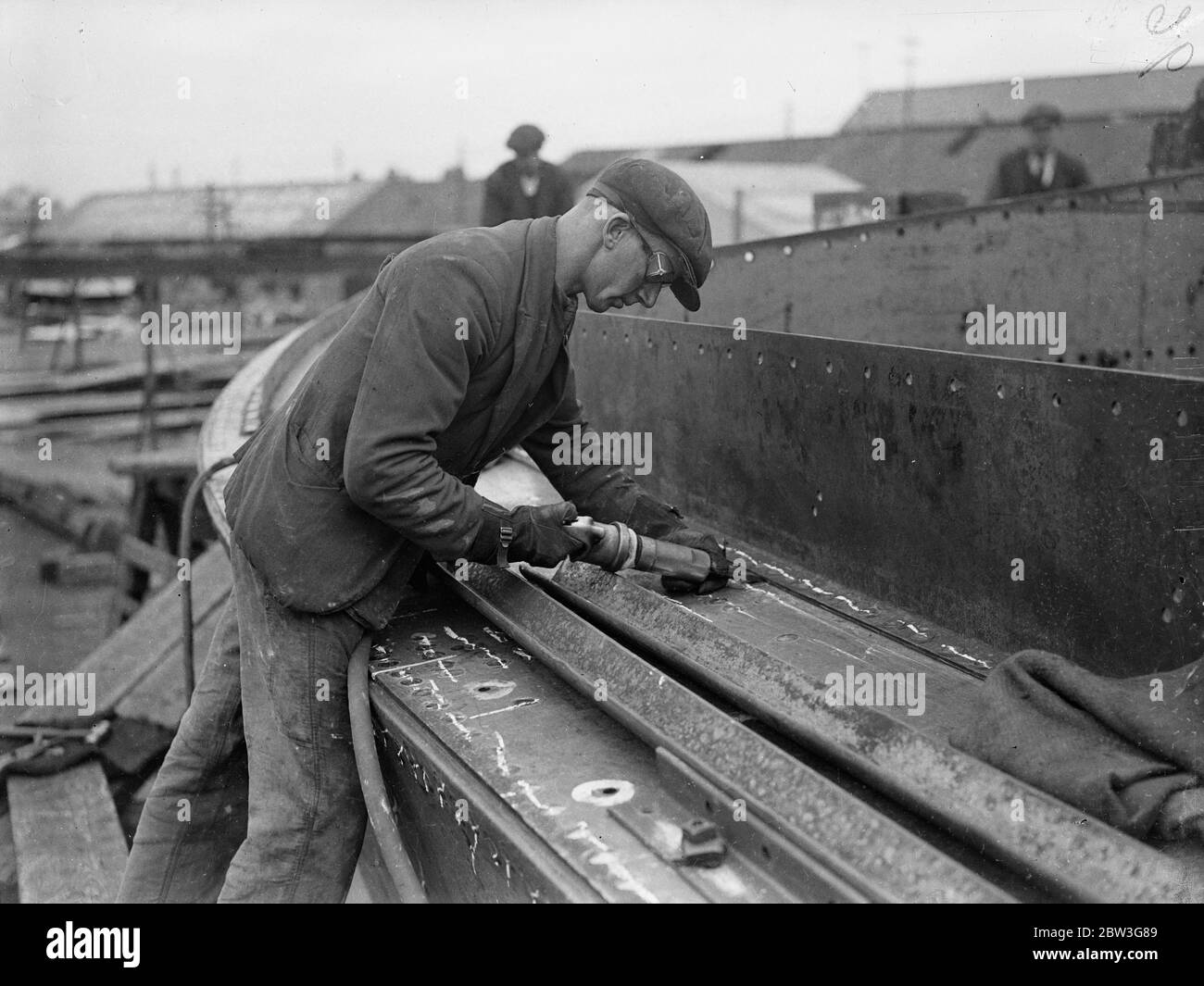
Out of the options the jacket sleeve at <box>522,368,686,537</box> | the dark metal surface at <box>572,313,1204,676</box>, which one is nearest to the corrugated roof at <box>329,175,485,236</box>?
the dark metal surface at <box>572,313,1204,676</box>

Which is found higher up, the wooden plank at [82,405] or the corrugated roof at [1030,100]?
the corrugated roof at [1030,100]

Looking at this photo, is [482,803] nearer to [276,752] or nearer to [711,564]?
[276,752]

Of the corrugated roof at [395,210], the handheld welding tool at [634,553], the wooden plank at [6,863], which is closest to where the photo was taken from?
the handheld welding tool at [634,553]

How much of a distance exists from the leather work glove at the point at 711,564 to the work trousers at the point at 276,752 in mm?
767

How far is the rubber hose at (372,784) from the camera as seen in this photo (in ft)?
5.71

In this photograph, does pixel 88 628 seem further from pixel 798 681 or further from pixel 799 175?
pixel 799 175

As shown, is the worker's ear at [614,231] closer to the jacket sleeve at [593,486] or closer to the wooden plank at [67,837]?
the jacket sleeve at [593,486]

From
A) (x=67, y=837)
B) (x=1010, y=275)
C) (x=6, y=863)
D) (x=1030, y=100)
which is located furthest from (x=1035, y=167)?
(x=6, y=863)

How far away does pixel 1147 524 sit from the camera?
2154mm

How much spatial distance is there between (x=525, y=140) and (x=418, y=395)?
179 inches

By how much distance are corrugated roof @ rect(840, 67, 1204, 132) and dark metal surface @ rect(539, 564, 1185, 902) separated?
132 inches

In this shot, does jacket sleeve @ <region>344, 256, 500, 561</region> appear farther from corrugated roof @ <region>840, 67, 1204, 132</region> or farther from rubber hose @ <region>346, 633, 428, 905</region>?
corrugated roof @ <region>840, 67, 1204, 132</region>

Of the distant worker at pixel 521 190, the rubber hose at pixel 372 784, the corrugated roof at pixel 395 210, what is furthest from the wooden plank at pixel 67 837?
the corrugated roof at pixel 395 210

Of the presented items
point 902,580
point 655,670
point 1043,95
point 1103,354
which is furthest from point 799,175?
point 655,670
